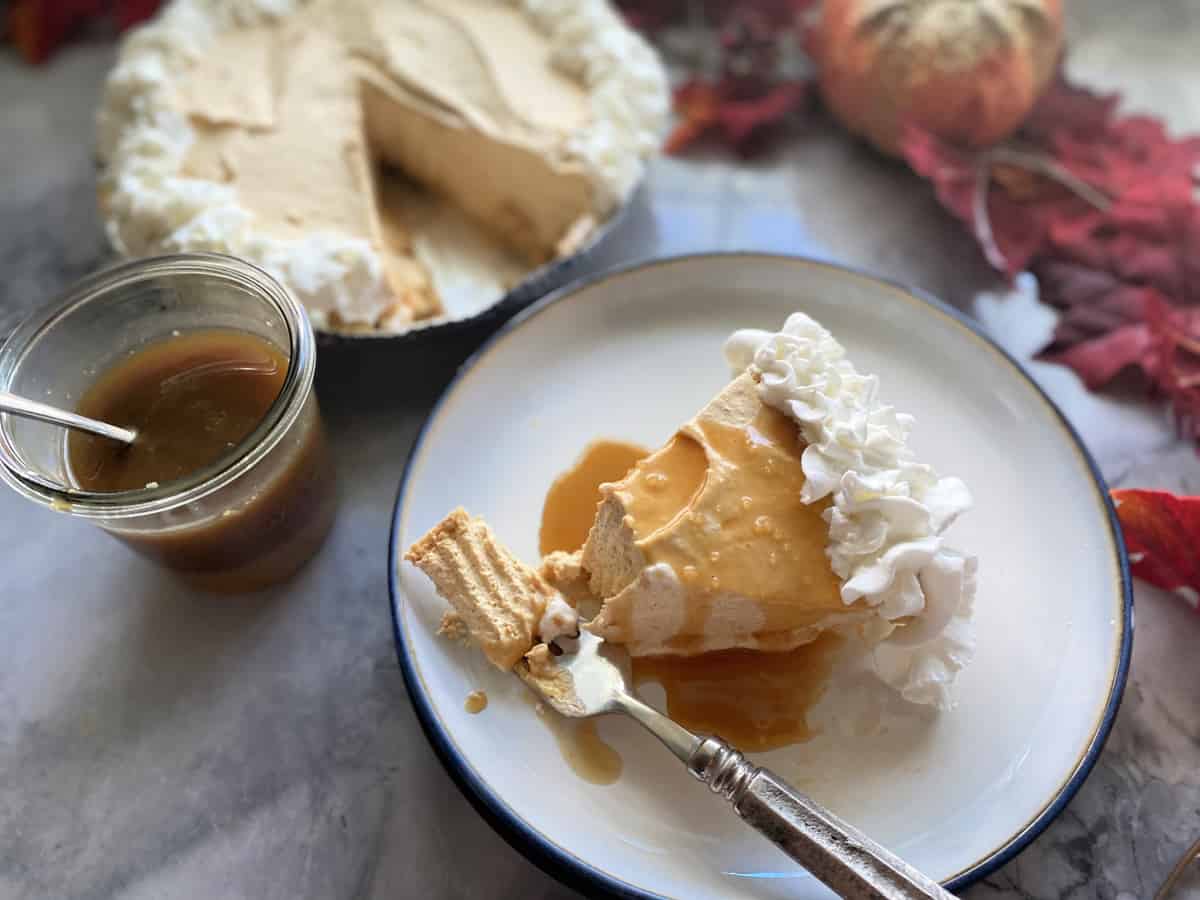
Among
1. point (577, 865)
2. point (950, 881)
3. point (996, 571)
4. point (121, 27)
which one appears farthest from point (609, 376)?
point (121, 27)

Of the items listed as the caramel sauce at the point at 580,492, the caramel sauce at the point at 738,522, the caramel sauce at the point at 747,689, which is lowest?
the caramel sauce at the point at 747,689

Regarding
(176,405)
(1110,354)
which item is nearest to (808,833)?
(176,405)

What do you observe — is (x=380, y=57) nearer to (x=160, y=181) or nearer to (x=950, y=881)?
(x=160, y=181)

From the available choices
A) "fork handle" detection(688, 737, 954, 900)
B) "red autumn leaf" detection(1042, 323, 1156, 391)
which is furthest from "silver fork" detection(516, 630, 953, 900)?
"red autumn leaf" detection(1042, 323, 1156, 391)

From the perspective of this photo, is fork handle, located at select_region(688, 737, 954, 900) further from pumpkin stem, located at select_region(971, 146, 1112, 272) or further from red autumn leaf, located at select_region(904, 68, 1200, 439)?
pumpkin stem, located at select_region(971, 146, 1112, 272)

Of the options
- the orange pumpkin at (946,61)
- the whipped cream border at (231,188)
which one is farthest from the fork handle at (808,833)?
the orange pumpkin at (946,61)

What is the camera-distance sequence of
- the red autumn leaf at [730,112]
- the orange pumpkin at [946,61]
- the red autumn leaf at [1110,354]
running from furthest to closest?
the red autumn leaf at [730,112] → the orange pumpkin at [946,61] → the red autumn leaf at [1110,354]

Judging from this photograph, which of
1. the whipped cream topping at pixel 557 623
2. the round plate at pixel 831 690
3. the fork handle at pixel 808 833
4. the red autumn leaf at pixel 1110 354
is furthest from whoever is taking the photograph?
the red autumn leaf at pixel 1110 354

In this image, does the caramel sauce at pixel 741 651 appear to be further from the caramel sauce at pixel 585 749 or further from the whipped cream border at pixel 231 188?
the whipped cream border at pixel 231 188
